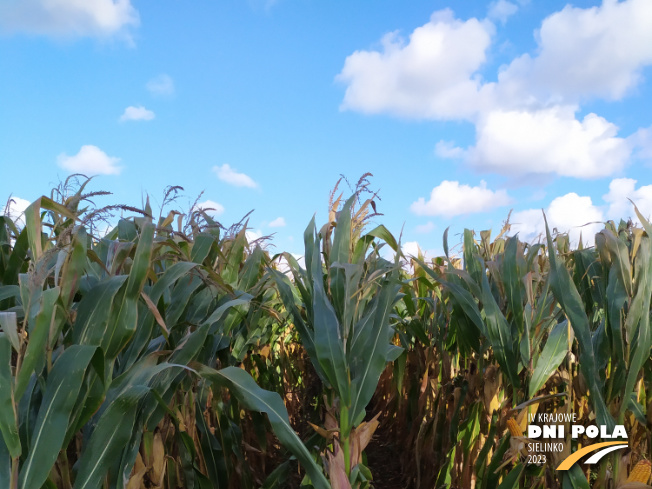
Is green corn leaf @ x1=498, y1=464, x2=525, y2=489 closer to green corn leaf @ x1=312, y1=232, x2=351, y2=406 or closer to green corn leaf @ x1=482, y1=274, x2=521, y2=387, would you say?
green corn leaf @ x1=482, y1=274, x2=521, y2=387

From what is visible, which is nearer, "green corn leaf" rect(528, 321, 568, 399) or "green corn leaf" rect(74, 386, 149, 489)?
"green corn leaf" rect(74, 386, 149, 489)

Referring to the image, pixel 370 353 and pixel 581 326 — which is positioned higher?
pixel 581 326

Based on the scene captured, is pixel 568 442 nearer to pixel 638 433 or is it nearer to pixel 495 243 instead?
pixel 638 433

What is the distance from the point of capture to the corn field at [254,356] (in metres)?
1.21

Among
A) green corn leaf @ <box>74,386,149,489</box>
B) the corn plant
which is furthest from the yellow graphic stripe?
green corn leaf @ <box>74,386,149,489</box>

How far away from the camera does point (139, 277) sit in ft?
4.35

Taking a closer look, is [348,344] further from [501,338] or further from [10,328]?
[10,328]

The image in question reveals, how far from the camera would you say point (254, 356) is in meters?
2.96

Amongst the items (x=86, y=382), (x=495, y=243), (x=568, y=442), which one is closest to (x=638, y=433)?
(x=568, y=442)

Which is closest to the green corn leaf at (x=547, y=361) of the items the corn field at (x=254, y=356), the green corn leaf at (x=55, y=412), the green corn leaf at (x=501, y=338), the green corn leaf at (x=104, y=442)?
the corn field at (x=254, y=356)

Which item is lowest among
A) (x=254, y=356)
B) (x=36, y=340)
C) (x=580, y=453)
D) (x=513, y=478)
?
(x=513, y=478)

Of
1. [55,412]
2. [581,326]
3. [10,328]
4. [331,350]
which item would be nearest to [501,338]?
[581,326]

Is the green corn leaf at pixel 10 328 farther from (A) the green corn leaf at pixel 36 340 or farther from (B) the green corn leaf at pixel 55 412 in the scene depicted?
(B) the green corn leaf at pixel 55 412

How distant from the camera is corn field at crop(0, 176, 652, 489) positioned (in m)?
1.21
